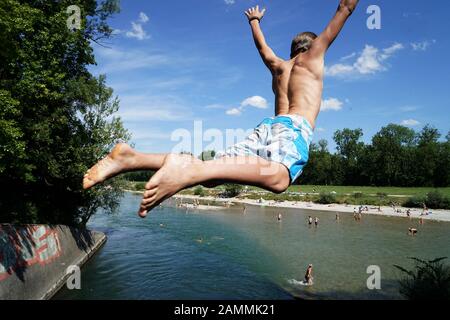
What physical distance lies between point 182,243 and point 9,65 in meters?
27.2

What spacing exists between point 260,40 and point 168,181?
3199mm

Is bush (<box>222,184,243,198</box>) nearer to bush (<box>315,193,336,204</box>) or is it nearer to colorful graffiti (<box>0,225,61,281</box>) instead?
bush (<box>315,193,336,204</box>)

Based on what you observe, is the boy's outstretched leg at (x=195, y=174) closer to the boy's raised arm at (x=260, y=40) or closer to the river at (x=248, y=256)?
the boy's raised arm at (x=260, y=40)

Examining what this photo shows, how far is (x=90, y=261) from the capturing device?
94.6 feet

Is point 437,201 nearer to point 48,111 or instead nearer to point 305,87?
point 48,111

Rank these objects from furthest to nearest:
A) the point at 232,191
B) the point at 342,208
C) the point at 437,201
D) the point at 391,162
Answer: the point at 391,162 < the point at 232,191 < the point at 342,208 < the point at 437,201

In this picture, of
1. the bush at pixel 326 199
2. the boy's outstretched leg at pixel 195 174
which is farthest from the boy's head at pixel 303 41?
the bush at pixel 326 199

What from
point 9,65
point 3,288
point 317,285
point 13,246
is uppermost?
point 9,65

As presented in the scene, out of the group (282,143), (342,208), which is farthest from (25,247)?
(342,208)

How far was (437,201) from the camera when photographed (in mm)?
66438

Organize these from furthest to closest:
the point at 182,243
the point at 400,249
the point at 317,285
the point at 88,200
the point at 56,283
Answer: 1. the point at 182,243
2. the point at 400,249
3. the point at 88,200
4. the point at 317,285
5. the point at 56,283

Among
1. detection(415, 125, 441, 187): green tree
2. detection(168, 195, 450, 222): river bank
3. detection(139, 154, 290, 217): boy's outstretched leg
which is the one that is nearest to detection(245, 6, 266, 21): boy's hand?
detection(139, 154, 290, 217): boy's outstretched leg
